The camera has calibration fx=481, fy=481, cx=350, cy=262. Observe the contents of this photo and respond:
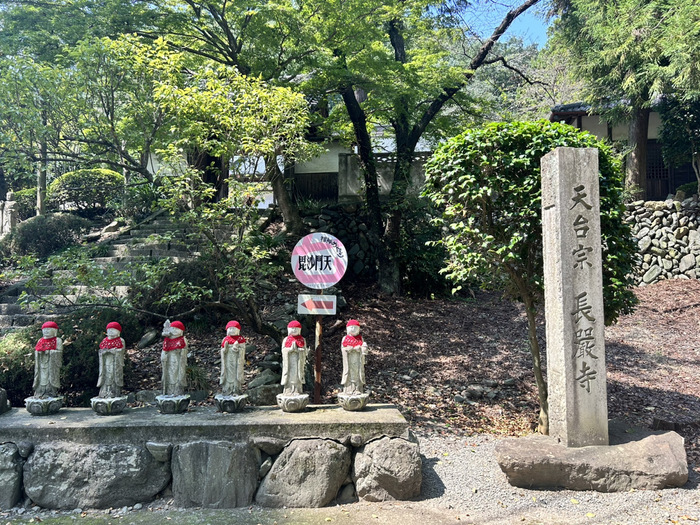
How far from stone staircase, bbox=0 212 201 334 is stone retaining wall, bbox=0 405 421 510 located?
2.93 m

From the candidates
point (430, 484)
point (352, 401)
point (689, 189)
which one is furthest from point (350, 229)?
point (689, 189)

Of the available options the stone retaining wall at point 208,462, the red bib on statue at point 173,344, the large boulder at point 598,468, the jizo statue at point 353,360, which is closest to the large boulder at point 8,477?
the stone retaining wall at point 208,462

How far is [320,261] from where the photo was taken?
20.1ft

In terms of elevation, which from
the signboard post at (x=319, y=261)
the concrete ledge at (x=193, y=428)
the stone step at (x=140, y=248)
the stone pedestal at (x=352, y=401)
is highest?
the stone step at (x=140, y=248)

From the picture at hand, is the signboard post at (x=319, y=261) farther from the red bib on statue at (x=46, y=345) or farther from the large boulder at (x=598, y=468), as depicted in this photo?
the red bib on statue at (x=46, y=345)

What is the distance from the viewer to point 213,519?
448 cm

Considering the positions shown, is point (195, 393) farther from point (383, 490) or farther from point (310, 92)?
point (310, 92)

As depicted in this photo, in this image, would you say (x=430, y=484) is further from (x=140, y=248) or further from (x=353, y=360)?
(x=140, y=248)

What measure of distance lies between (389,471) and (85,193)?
15.4m

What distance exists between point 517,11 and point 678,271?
8.36 meters

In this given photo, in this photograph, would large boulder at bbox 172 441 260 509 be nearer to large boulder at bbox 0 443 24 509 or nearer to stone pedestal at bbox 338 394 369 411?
stone pedestal at bbox 338 394 369 411

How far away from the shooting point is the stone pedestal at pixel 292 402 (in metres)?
5.22

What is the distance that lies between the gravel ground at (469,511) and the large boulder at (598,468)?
0.09 m

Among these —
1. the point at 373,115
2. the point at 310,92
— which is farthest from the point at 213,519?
the point at 373,115
